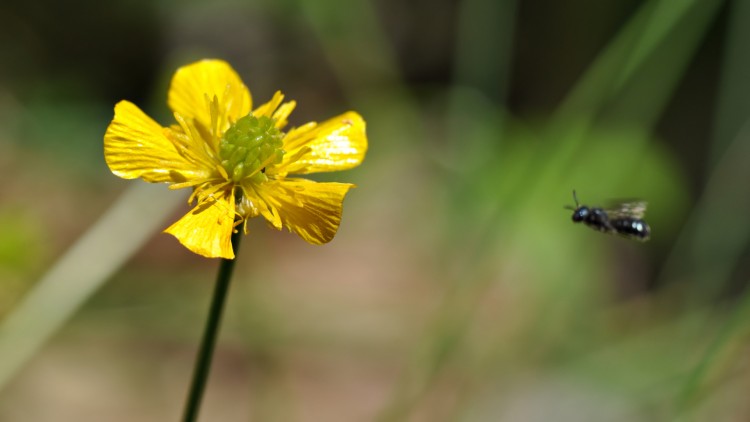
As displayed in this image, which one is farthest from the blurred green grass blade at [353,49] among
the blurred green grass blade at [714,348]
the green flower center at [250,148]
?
the green flower center at [250,148]

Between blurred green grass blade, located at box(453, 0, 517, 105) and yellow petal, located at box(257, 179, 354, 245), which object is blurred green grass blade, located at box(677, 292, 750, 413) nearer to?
yellow petal, located at box(257, 179, 354, 245)

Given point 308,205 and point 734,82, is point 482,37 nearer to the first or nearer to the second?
point 734,82

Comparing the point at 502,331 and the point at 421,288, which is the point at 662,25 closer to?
the point at 502,331

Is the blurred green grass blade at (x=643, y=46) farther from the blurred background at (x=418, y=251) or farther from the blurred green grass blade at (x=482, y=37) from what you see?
the blurred green grass blade at (x=482, y=37)

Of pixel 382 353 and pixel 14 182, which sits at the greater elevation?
pixel 14 182

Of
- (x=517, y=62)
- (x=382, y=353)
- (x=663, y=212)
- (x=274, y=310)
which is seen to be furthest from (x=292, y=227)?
Answer: (x=517, y=62)

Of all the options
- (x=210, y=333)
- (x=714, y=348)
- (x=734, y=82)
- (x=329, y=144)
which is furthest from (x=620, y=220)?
(x=734, y=82)
